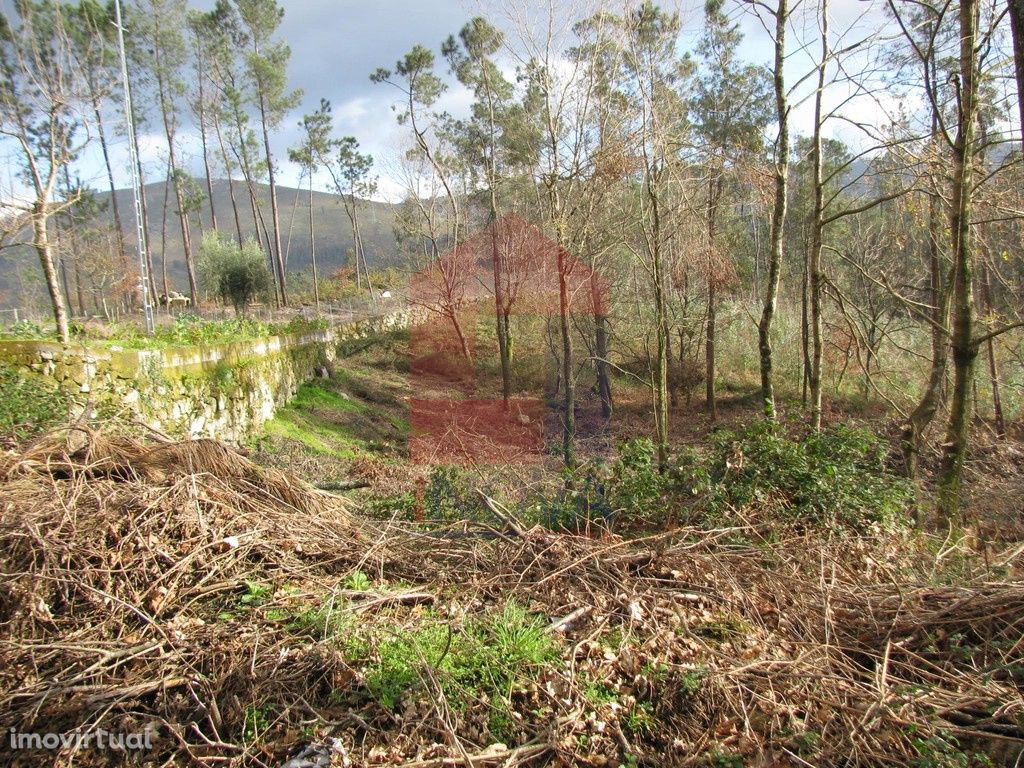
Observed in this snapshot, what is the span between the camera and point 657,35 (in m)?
11.7

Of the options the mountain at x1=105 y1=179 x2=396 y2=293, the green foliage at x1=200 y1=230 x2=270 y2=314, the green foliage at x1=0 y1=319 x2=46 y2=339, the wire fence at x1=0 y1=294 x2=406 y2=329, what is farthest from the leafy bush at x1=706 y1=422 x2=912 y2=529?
the mountain at x1=105 y1=179 x2=396 y2=293

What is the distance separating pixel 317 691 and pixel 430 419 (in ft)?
51.2

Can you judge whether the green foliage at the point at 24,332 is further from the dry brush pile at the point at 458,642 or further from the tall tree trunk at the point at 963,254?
the tall tree trunk at the point at 963,254

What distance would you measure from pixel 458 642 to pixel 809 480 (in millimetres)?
3596

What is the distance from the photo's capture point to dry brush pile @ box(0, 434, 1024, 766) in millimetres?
2469

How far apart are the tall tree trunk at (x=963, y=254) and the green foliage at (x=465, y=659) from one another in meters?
5.12

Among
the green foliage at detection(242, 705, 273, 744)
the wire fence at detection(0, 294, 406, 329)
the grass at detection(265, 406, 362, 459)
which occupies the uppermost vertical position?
the wire fence at detection(0, 294, 406, 329)

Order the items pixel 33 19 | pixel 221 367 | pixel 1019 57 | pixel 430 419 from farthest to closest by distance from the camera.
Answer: pixel 430 419 → pixel 221 367 → pixel 33 19 → pixel 1019 57

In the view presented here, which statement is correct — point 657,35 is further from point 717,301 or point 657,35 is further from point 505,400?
point 505,400

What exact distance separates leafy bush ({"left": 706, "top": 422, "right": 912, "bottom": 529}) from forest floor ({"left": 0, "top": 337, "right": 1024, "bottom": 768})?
8.4 inches

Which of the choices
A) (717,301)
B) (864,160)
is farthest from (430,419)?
(864,160)

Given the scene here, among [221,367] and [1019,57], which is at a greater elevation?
[1019,57]

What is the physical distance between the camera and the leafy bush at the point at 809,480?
16.0 ft

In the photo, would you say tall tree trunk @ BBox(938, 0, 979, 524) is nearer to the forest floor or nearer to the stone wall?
the forest floor
